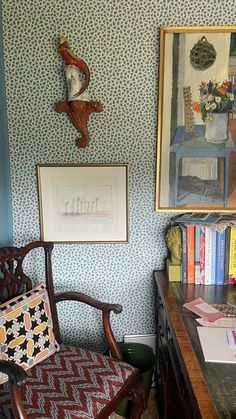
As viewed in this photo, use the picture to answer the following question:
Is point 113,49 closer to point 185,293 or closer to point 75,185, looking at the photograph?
point 75,185

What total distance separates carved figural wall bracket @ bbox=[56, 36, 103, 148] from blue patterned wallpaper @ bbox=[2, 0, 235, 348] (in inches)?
2.2

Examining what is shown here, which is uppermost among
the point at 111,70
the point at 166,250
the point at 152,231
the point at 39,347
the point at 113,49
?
the point at 113,49

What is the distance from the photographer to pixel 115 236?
1799 millimetres

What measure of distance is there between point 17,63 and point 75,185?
0.69 metres

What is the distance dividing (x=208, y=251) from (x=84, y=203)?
0.70 m

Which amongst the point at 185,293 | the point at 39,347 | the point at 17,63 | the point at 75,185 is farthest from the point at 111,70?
the point at 39,347

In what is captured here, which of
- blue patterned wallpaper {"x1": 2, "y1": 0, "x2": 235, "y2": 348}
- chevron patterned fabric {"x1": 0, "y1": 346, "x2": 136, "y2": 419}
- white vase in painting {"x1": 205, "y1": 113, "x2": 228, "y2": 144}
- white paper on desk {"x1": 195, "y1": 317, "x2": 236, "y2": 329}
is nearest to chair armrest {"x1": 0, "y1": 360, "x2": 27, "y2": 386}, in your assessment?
chevron patterned fabric {"x1": 0, "y1": 346, "x2": 136, "y2": 419}

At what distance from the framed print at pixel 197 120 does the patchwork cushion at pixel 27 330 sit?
798 mm

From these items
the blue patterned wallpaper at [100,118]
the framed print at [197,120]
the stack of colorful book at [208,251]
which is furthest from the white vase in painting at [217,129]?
the stack of colorful book at [208,251]

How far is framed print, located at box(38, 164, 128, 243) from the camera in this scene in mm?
1732

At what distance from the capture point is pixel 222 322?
50.1 inches

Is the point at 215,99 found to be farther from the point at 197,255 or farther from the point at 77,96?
the point at 197,255

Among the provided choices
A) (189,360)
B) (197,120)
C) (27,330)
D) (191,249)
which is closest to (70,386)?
(27,330)

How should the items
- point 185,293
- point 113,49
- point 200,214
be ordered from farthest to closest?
point 200,214, point 113,49, point 185,293
